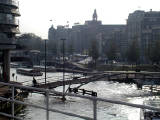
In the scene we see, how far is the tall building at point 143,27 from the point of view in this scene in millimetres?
132375

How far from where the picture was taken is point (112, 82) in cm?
7850

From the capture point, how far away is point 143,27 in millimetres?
143750

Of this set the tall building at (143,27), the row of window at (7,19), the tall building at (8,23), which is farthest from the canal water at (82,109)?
the tall building at (143,27)

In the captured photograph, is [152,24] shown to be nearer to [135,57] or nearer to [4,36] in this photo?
[135,57]

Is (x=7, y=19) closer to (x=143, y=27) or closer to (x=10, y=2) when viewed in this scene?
(x=10, y=2)

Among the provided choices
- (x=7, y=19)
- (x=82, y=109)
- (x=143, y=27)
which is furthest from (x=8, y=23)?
(x=143, y=27)

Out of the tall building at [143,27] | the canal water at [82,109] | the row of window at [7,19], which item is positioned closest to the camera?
the canal water at [82,109]

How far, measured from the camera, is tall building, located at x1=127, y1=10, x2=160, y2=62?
434 feet

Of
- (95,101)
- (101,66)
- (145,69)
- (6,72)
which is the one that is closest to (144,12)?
(101,66)

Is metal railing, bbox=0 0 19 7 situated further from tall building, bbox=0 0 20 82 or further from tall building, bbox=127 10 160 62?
tall building, bbox=127 10 160 62

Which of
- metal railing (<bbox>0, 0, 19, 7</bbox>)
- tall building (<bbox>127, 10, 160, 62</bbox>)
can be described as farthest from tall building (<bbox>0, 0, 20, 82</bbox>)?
tall building (<bbox>127, 10, 160, 62</bbox>)

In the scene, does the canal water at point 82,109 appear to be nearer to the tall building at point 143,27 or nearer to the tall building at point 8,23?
the tall building at point 8,23

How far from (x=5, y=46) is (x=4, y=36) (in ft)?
5.81

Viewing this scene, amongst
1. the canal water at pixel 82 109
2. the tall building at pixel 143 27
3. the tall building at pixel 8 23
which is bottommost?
the canal water at pixel 82 109
